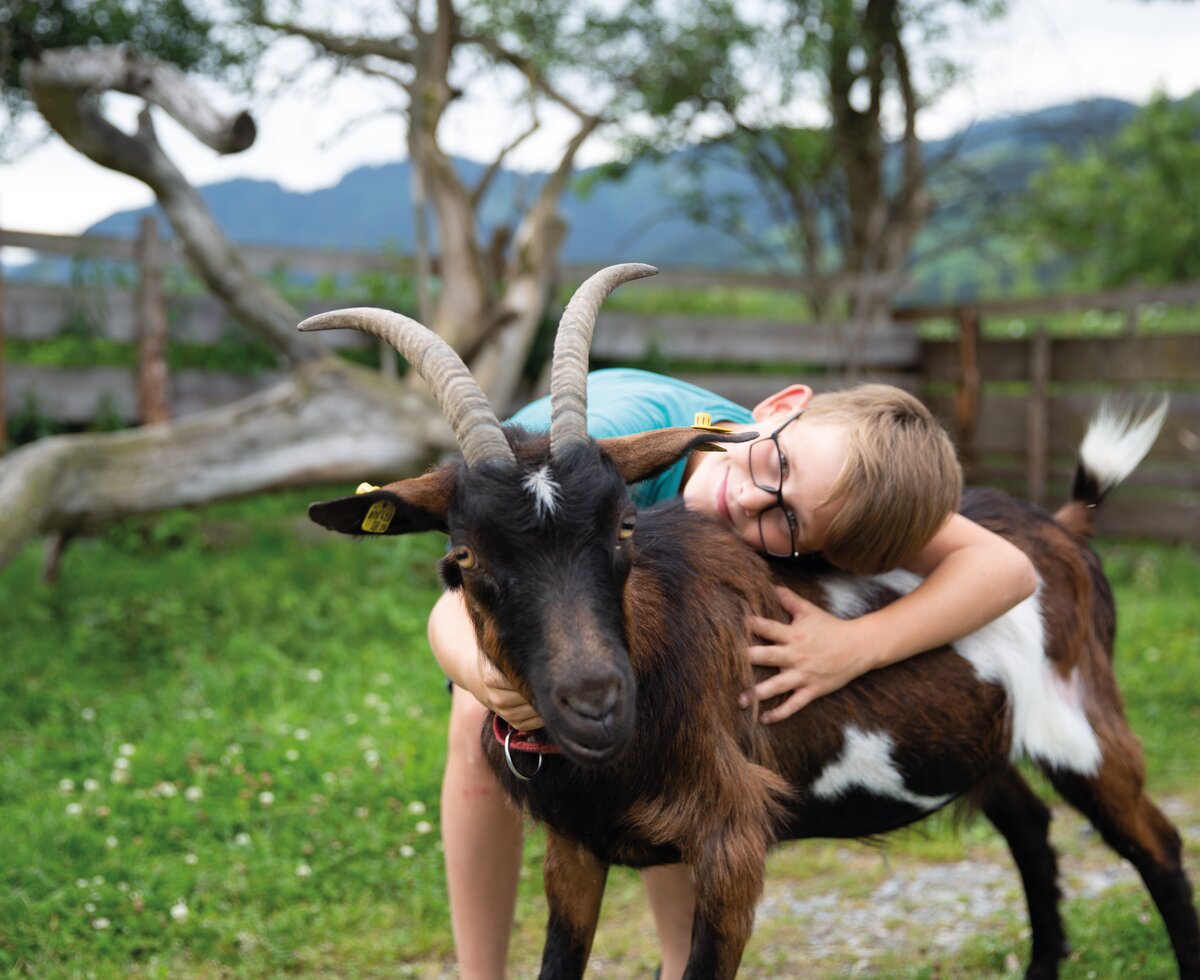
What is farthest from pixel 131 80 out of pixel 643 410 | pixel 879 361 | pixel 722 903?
pixel 879 361

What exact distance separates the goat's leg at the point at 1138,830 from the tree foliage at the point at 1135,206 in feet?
37.2

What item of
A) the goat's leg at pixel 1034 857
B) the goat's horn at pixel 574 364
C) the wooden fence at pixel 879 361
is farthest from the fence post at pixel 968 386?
the goat's horn at pixel 574 364

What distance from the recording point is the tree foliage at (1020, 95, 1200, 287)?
41.9ft

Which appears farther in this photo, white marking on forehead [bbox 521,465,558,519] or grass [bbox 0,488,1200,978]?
grass [bbox 0,488,1200,978]

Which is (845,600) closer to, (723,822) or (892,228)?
(723,822)

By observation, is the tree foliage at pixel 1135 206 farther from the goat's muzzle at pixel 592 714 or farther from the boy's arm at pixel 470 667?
the goat's muzzle at pixel 592 714

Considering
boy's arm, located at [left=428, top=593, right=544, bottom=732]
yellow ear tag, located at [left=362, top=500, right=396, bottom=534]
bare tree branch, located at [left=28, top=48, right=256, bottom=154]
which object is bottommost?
boy's arm, located at [left=428, top=593, right=544, bottom=732]

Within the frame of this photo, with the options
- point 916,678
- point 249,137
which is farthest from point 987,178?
point 916,678

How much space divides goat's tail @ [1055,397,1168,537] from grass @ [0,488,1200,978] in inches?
38.4

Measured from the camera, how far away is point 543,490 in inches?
75.6

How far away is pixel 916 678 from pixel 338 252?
613 cm

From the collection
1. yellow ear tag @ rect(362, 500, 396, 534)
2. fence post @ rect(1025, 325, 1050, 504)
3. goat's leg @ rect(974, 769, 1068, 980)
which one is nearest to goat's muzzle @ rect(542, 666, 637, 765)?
yellow ear tag @ rect(362, 500, 396, 534)

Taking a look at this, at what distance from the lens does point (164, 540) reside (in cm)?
672

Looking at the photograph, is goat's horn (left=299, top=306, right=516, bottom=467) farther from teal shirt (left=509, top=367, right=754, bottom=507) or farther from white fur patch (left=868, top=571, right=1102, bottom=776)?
white fur patch (left=868, top=571, right=1102, bottom=776)
